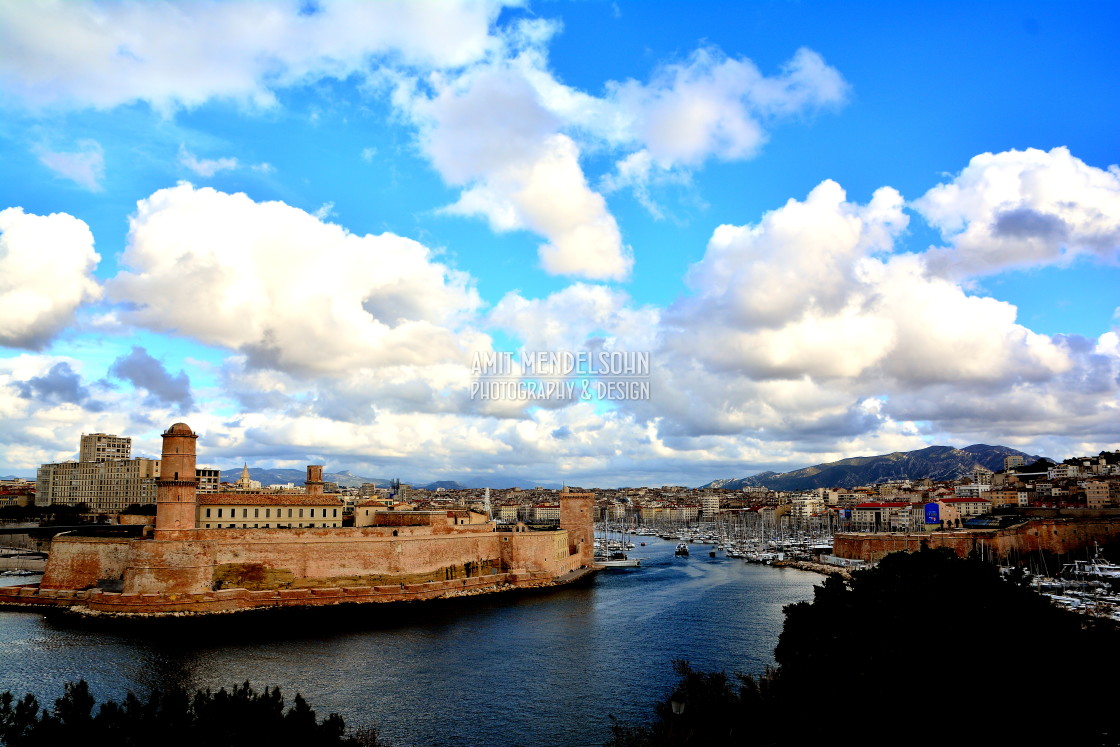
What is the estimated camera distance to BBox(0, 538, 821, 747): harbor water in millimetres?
20672

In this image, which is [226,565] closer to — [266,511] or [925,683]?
[266,511]

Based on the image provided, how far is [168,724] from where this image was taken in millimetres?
11242

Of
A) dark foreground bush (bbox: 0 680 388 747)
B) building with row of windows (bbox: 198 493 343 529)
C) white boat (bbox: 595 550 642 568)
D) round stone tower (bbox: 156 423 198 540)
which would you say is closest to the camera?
dark foreground bush (bbox: 0 680 388 747)

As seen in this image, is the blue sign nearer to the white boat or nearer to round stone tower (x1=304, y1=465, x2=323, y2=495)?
the white boat

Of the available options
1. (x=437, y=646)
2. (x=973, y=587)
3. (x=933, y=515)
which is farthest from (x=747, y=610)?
(x=933, y=515)

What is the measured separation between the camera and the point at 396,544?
40.5 meters

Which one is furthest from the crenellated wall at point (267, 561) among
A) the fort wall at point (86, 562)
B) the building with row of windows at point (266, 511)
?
the building with row of windows at point (266, 511)

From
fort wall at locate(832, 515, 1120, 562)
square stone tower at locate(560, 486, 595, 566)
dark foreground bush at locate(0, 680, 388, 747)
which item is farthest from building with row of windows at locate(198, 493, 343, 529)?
fort wall at locate(832, 515, 1120, 562)

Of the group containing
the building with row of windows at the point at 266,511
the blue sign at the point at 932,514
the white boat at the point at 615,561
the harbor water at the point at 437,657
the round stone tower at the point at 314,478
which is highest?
the round stone tower at the point at 314,478

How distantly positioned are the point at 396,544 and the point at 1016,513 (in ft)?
219

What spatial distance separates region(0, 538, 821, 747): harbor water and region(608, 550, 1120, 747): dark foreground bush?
3.79m

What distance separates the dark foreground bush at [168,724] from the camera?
35.1 ft

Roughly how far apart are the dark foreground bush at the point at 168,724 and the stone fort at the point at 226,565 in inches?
955

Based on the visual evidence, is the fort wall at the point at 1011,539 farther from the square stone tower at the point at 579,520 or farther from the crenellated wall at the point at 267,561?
the crenellated wall at the point at 267,561
